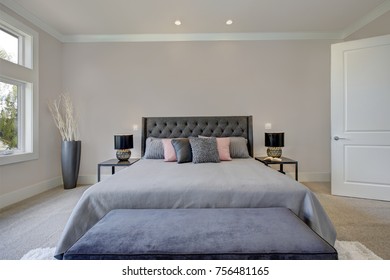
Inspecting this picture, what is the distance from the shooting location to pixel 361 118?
3129 millimetres

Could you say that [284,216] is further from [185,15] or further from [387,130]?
[185,15]

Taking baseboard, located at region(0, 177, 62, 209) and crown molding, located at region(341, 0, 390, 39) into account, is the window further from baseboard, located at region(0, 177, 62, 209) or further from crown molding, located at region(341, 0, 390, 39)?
crown molding, located at region(341, 0, 390, 39)

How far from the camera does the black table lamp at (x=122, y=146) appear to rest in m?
3.61

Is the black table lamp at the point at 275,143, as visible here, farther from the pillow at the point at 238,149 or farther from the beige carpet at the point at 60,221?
the beige carpet at the point at 60,221

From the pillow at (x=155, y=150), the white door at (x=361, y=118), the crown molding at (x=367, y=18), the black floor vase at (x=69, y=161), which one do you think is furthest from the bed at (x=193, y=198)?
the crown molding at (x=367, y=18)

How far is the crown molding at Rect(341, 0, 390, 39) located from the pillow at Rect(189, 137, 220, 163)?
337 cm

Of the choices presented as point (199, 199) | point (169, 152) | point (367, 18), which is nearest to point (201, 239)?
point (199, 199)

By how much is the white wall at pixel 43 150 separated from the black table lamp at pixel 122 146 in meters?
1.34

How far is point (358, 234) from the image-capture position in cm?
208

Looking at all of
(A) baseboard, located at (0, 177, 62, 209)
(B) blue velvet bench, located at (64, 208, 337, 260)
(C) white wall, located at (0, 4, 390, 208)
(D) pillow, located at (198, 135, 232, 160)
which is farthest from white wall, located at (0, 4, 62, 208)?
(D) pillow, located at (198, 135, 232, 160)

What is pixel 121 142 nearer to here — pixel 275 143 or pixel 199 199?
pixel 199 199

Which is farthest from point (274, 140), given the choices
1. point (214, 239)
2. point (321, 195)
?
point (214, 239)

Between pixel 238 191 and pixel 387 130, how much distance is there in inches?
Result: 113
